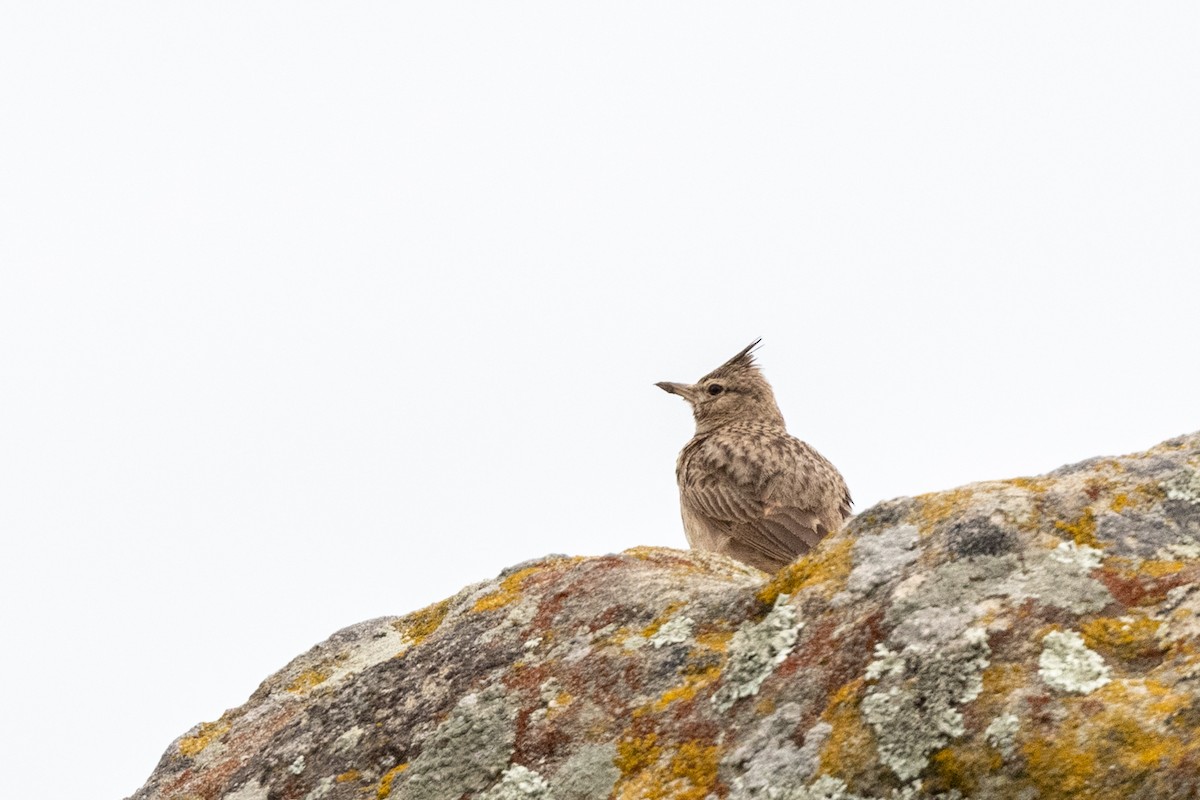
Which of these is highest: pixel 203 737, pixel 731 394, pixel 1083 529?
pixel 731 394

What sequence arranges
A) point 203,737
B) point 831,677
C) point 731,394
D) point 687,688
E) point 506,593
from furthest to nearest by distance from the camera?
point 731,394
point 203,737
point 506,593
point 687,688
point 831,677

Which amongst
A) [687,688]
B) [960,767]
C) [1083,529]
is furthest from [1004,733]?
[687,688]

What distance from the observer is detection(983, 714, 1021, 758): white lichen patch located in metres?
3.24

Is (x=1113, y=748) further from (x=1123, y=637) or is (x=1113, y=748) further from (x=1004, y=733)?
(x=1123, y=637)

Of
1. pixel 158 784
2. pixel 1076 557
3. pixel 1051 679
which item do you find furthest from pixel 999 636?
pixel 158 784

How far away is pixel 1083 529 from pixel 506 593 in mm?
2273

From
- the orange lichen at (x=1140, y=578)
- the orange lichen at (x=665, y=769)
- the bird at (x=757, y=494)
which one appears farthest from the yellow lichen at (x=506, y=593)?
the bird at (x=757, y=494)

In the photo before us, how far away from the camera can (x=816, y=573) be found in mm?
4324

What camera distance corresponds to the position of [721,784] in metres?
3.70

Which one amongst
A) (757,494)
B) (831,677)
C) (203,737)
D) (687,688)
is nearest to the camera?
(831,677)

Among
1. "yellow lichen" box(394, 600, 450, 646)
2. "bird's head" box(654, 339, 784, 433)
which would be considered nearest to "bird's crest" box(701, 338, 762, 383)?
"bird's head" box(654, 339, 784, 433)

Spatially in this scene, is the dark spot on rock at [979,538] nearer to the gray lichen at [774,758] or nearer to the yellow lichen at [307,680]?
the gray lichen at [774,758]

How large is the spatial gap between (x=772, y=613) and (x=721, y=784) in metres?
0.70

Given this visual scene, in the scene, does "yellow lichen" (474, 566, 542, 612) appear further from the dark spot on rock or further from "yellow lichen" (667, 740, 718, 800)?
the dark spot on rock
